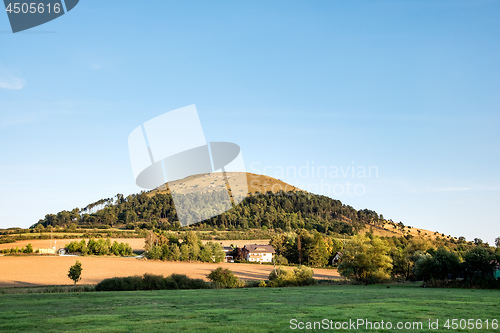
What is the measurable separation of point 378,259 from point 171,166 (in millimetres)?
42068

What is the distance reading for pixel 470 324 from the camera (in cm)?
1376

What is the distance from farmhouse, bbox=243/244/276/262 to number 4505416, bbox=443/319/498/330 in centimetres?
10760

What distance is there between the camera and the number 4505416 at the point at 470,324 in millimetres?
13055

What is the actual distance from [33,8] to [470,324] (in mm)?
21720

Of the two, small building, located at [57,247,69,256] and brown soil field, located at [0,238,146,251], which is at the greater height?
brown soil field, located at [0,238,146,251]

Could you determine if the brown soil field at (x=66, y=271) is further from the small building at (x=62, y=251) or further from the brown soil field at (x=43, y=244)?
the brown soil field at (x=43, y=244)

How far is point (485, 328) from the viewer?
12719 mm

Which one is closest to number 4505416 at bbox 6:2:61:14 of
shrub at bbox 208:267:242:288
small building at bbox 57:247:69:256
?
shrub at bbox 208:267:242:288

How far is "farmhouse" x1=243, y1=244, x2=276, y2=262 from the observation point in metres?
121

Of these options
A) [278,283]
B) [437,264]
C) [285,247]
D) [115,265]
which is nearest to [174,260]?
[115,265]

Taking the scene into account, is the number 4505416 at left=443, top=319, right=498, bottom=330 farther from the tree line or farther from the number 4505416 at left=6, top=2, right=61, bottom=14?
the tree line

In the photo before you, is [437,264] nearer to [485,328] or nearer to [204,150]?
[204,150]

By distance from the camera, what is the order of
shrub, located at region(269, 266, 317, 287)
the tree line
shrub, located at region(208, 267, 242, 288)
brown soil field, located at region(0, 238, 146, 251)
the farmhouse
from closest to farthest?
the tree line < shrub, located at region(208, 267, 242, 288) < shrub, located at region(269, 266, 317, 287) < brown soil field, located at region(0, 238, 146, 251) < the farmhouse

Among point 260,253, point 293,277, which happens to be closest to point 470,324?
point 293,277
